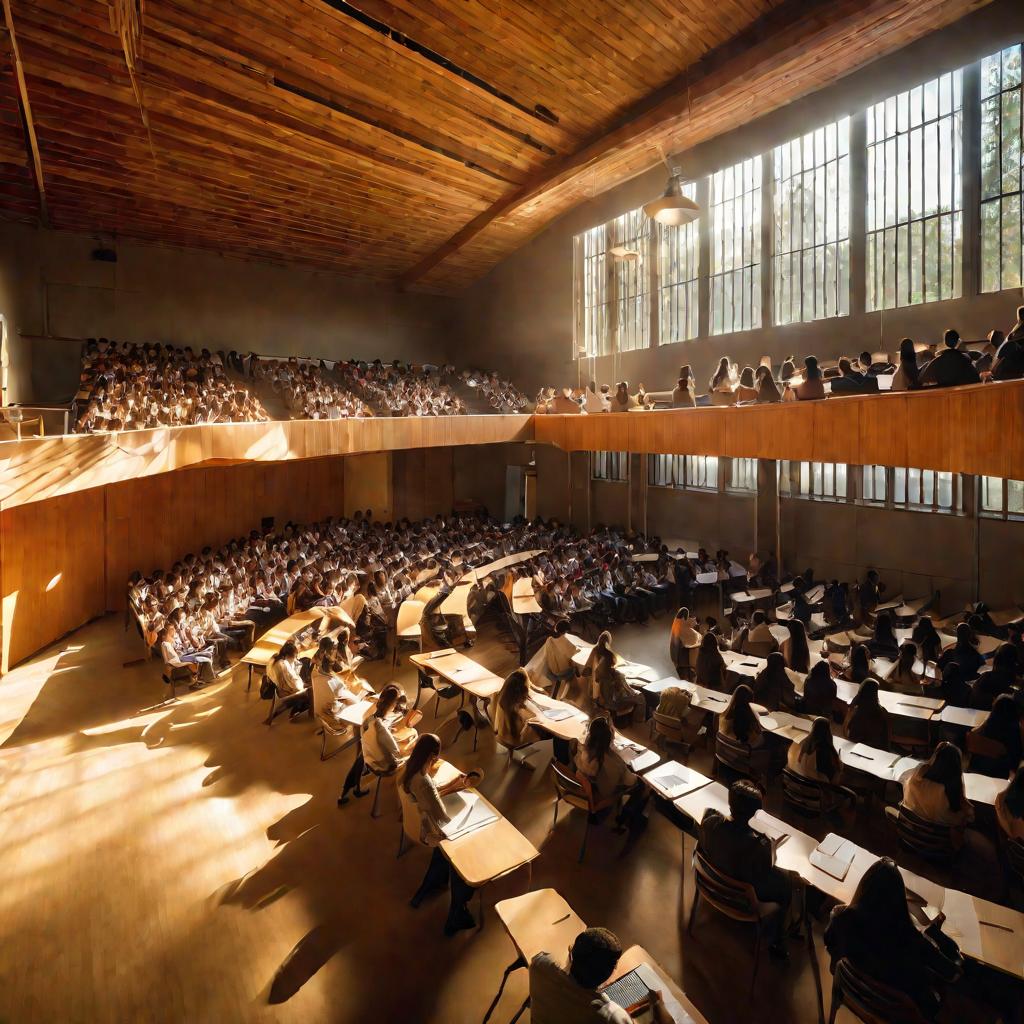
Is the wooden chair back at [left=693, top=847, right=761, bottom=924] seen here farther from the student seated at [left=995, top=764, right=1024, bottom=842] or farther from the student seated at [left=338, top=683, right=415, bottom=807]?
the student seated at [left=338, top=683, right=415, bottom=807]

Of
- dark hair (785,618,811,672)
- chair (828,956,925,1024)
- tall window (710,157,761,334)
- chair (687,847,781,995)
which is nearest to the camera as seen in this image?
chair (828,956,925,1024)

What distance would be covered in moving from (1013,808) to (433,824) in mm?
3690

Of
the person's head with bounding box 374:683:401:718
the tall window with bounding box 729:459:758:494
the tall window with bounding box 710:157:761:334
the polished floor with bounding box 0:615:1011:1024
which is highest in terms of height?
the tall window with bounding box 710:157:761:334

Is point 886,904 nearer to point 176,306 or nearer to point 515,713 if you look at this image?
point 515,713

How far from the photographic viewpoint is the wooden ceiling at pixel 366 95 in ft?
27.3

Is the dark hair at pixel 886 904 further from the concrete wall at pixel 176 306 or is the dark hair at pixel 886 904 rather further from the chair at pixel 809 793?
the concrete wall at pixel 176 306

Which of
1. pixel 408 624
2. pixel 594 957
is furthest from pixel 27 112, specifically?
pixel 594 957

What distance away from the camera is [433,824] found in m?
3.94

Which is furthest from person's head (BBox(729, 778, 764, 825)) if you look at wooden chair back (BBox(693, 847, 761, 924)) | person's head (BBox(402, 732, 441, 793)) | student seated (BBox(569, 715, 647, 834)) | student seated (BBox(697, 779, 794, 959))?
person's head (BBox(402, 732, 441, 793))

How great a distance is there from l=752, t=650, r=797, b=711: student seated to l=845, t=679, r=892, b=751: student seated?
706 mm

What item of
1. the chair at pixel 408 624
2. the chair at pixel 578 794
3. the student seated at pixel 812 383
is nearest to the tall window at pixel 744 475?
the student seated at pixel 812 383

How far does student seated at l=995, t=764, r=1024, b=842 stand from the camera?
3683 millimetres

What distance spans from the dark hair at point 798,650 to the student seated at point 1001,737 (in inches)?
71.3

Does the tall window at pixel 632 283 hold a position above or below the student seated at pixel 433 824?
above
